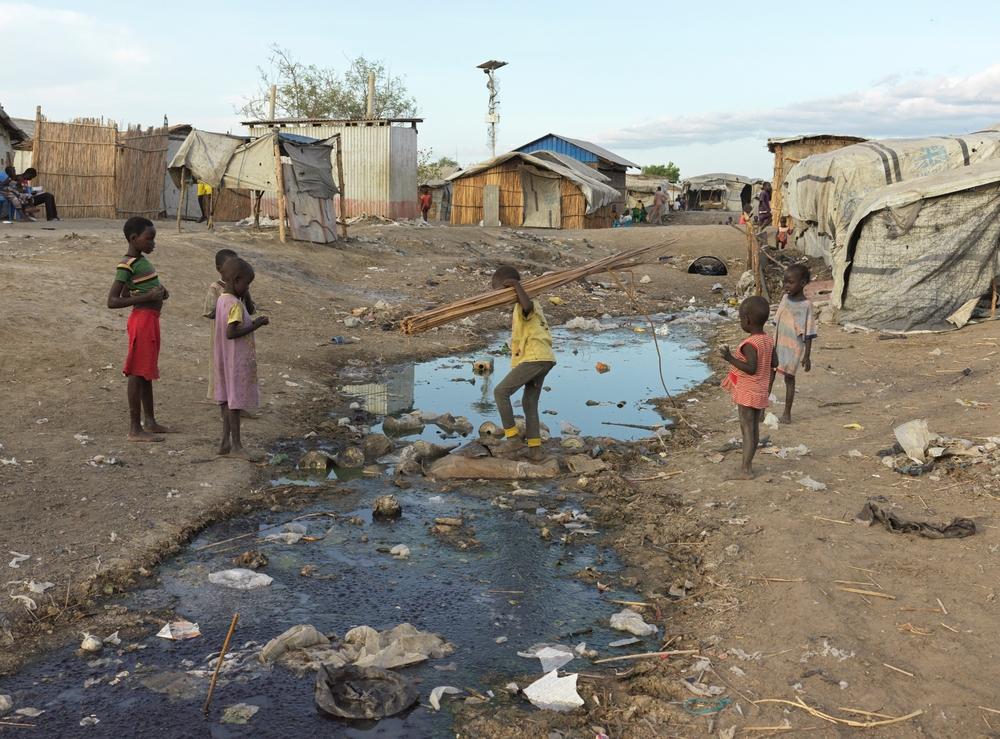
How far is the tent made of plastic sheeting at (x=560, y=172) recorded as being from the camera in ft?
82.9

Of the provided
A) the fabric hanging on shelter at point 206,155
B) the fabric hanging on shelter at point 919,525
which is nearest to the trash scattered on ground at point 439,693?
the fabric hanging on shelter at point 919,525

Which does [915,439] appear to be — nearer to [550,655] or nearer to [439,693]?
[550,655]

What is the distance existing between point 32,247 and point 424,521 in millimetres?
7886

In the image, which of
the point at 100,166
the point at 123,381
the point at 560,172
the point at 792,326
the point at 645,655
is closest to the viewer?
the point at 645,655

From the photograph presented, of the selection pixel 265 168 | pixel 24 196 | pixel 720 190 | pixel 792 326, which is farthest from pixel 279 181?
pixel 720 190

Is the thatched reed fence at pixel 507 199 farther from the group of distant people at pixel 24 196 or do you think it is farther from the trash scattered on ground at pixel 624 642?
the trash scattered on ground at pixel 624 642

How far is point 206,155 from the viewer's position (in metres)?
13.6

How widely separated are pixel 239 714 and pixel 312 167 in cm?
1255

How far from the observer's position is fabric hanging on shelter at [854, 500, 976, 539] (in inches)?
156

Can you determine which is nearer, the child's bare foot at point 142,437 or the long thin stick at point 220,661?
the long thin stick at point 220,661

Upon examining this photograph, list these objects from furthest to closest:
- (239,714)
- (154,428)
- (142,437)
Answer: (154,428), (142,437), (239,714)

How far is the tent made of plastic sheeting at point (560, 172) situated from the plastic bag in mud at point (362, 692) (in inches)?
911

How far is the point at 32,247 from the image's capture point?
403 inches

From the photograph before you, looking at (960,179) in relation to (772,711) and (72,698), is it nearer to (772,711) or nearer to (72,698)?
(772,711)
